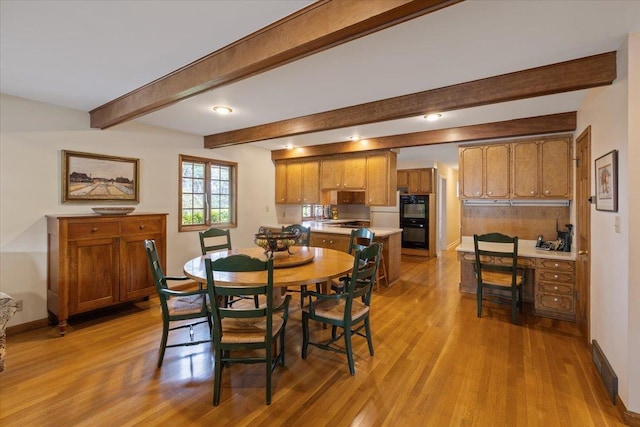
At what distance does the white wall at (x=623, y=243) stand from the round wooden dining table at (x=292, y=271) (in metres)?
1.83

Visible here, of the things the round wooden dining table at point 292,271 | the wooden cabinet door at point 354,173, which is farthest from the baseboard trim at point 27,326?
the wooden cabinet door at point 354,173

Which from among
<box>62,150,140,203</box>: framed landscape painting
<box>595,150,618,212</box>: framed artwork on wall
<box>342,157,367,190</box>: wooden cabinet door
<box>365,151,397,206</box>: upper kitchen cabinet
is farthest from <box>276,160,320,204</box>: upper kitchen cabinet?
<box>595,150,618,212</box>: framed artwork on wall

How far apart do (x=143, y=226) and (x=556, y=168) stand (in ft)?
17.3

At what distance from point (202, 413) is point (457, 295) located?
3.69 m

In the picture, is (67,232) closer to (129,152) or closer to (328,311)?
(129,152)

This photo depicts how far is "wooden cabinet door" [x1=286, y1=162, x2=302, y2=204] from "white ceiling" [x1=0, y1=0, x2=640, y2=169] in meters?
2.73

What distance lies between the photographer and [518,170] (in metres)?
4.19

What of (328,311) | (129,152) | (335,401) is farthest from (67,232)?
(335,401)

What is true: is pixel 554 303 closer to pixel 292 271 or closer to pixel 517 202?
pixel 517 202

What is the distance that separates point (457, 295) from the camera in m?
4.41

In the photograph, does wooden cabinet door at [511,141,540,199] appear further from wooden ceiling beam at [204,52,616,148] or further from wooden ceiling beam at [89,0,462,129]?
wooden ceiling beam at [89,0,462,129]

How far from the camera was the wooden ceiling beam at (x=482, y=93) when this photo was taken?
7.28 ft

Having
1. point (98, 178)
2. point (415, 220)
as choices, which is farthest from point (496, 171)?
point (98, 178)

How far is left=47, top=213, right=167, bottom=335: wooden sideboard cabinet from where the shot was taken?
3090 millimetres
